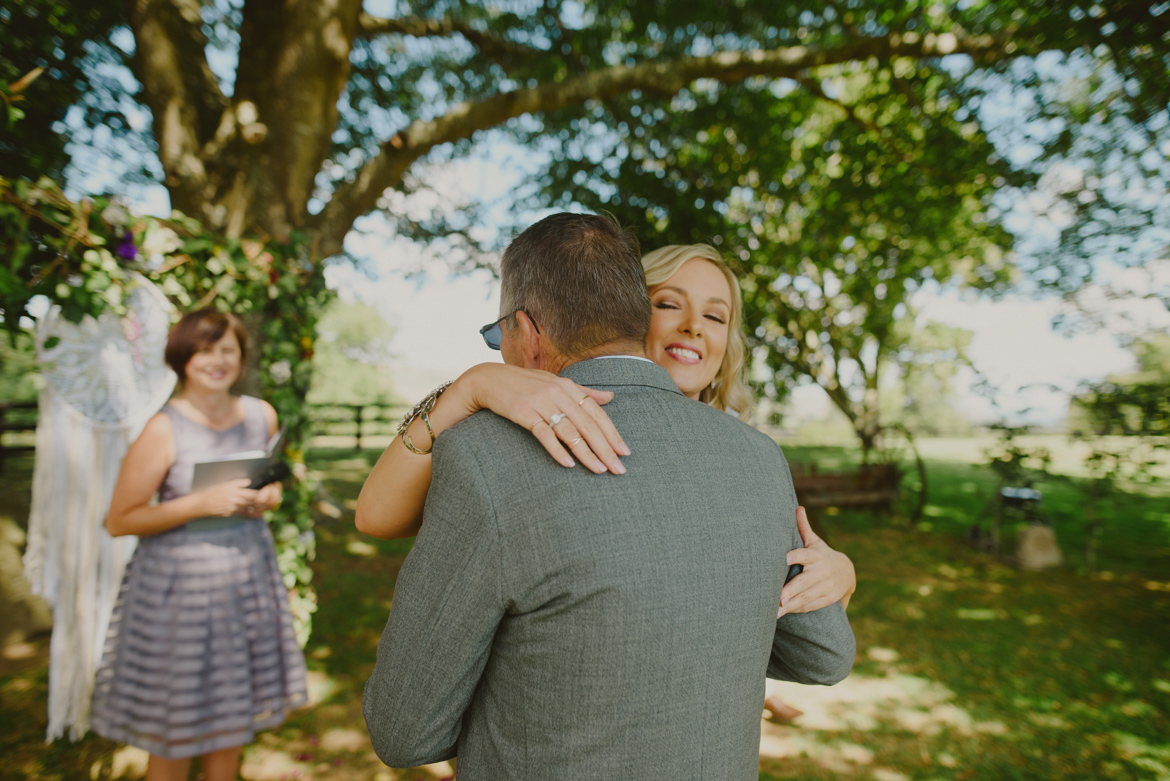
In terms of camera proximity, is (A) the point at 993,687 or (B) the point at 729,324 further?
(A) the point at 993,687

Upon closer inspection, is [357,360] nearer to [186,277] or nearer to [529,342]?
[186,277]

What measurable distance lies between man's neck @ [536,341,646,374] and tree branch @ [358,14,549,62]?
5.39m

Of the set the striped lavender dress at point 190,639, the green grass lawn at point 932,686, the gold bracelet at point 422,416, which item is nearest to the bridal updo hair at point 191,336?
the striped lavender dress at point 190,639

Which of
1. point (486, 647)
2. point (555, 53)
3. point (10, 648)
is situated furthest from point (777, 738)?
point (555, 53)

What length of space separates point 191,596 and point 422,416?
6.63 feet

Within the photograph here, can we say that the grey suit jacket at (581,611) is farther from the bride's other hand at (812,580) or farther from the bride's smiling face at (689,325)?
the bride's smiling face at (689,325)

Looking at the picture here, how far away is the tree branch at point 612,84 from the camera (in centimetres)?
453

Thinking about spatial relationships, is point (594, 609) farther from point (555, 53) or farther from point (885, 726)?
point (555, 53)

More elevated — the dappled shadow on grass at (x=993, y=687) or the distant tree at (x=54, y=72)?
the distant tree at (x=54, y=72)

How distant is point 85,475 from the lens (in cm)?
312

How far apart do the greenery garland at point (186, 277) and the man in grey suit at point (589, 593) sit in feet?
7.46

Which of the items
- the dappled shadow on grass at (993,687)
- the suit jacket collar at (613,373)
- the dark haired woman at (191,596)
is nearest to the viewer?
the suit jacket collar at (613,373)

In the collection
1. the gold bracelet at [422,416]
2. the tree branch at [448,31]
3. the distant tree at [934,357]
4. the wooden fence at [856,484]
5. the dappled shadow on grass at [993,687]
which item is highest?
the tree branch at [448,31]

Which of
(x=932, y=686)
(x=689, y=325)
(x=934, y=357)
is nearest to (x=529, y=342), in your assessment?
(x=689, y=325)
